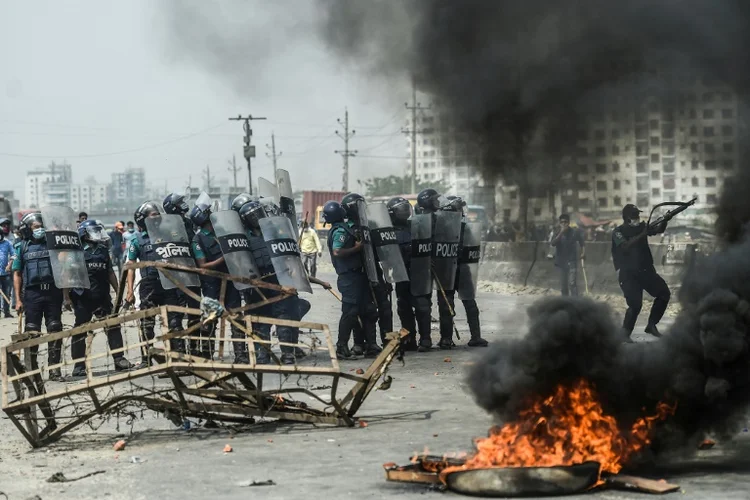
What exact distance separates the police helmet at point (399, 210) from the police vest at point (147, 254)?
2814 millimetres

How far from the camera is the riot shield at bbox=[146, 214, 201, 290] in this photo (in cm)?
1195

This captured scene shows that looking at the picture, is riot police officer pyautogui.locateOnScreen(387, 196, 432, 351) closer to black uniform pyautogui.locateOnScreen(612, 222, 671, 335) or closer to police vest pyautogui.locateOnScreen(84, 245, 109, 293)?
black uniform pyautogui.locateOnScreen(612, 222, 671, 335)

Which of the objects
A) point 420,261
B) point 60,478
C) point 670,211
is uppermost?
point 670,211

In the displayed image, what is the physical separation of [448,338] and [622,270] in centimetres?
226

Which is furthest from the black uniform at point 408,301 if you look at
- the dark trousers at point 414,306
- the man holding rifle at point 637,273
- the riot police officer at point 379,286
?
the man holding rifle at point 637,273

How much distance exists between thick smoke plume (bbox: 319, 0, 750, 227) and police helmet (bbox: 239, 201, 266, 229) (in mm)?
4647

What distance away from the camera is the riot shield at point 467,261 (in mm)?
13742

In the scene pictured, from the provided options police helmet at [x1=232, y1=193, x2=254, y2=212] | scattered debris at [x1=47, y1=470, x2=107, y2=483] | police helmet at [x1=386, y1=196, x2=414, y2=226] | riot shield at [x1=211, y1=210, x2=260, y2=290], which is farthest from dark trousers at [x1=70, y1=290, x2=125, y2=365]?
scattered debris at [x1=47, y1=470, x2=107, y2=483]

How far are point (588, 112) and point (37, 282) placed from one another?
6699mm

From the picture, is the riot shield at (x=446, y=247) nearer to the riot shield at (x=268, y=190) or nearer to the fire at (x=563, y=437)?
the riot shield at (x=268, y=190)

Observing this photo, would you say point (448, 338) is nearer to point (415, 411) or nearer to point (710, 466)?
point (415, 411)

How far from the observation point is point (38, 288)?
11969 millimetres

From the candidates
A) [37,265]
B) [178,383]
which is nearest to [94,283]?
[37,265]

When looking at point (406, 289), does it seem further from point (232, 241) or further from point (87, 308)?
point (87, 308)
